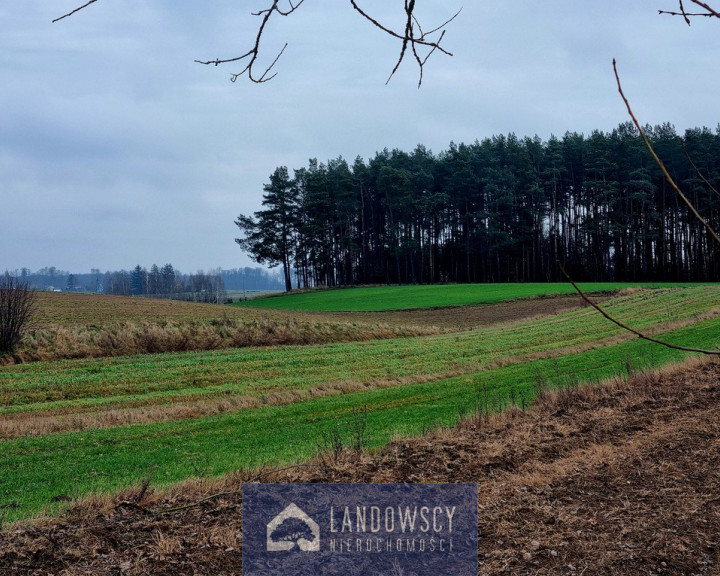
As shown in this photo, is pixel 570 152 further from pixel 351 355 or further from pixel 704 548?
pixel 704 548

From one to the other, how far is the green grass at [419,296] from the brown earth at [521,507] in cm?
4349

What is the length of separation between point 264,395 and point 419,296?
43166 millimetres

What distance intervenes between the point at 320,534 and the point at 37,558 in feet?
6.77

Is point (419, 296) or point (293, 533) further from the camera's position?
point (419, 296)

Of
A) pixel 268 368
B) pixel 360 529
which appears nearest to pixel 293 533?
pixel 360 529

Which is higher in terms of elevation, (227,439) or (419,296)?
(419,296)

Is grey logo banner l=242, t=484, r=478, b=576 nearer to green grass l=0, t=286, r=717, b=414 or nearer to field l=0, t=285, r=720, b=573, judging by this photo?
field l=0, t=285, r=720, b=573

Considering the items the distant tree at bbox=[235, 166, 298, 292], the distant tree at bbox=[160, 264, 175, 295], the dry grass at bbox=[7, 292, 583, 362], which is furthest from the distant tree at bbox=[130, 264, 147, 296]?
the dry grass at bbox=[7, 292, 583, 362]

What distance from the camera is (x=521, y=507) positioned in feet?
16.1

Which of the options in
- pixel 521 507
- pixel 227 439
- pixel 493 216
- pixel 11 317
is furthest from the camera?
pixel 493 216

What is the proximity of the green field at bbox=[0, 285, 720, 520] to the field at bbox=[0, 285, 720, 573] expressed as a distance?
0.06 metres

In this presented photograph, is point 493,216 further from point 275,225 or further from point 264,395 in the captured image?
point 264,395

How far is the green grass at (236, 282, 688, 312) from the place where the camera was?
167ft

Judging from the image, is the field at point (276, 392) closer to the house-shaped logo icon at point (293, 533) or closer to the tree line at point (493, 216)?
the house-shaped logo icon at point (293, 533)
